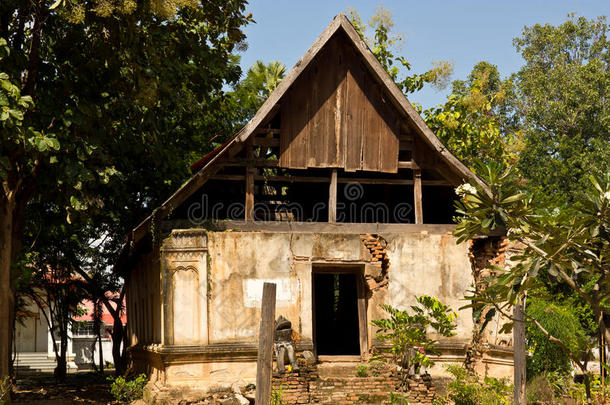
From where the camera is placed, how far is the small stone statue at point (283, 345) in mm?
13953

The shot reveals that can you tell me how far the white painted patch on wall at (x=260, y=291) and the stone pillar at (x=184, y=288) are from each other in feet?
2.75

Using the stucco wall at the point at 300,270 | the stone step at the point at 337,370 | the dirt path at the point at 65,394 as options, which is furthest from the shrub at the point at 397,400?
the dirt path at the point at 65,394

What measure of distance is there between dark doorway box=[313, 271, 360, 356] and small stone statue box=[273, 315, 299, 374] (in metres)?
6.24

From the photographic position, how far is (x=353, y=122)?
50.5 ft

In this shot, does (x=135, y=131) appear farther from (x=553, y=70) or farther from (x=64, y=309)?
(x=553, y=70)

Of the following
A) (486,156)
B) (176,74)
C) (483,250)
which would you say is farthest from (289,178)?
(486,156)

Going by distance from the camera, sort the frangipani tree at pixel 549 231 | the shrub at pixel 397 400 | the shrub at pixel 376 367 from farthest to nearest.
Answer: the shrub at pixel 376 367
the shrub at pixel 397 400
the frangipani tree at pixel 549 231

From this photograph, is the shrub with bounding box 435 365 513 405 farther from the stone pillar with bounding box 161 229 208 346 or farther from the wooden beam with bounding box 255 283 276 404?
the stone pillar with bounding box 161 229 208 346

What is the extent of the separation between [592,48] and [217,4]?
27.1 meters

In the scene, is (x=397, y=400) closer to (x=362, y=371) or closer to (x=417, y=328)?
(x=417, y=328)

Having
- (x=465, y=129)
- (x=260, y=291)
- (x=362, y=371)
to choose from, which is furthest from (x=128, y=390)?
(x=465, y=129)

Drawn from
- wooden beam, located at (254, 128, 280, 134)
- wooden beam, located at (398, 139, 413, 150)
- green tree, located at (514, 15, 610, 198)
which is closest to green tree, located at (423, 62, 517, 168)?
green tree, located at (514, 15, 610, 198)

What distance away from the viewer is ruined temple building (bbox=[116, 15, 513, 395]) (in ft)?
47.4

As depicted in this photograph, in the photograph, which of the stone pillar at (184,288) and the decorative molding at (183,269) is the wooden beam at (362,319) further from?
the decorative molding at (183,269)
